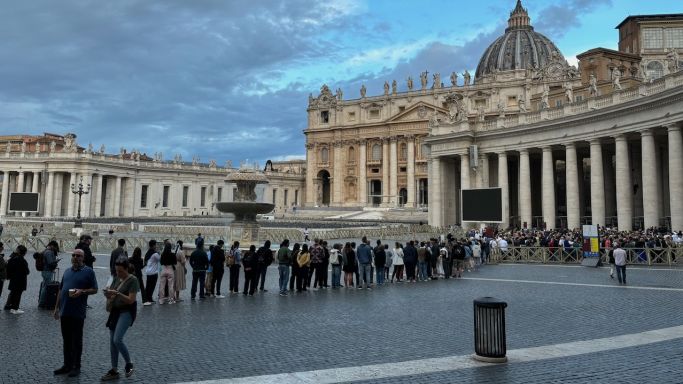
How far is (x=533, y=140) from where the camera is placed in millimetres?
30859

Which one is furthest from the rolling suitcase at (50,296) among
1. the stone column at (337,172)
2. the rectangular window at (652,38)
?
the stone column at (337,172)

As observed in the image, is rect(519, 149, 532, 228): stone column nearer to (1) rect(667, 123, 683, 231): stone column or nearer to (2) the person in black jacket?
(1) rect(667, 123, 683, 231): stone column

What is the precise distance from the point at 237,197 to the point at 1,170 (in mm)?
49628

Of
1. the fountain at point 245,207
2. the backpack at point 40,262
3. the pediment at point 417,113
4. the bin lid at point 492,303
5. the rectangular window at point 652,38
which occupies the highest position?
the rectangular window at point 652,38

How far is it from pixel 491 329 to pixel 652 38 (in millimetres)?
61051

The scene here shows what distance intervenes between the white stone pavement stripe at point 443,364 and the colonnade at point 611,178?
1817 cm

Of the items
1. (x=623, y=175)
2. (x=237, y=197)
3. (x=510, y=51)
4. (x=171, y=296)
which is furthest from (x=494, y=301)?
(x=510, y=51)

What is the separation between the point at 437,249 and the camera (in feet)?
56.1

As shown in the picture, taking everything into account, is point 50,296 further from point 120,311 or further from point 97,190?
point 97,190

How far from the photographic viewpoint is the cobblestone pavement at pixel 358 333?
638 centimetres

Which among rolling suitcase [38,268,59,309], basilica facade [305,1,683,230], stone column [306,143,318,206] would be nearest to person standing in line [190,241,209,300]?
rolling suitcase [38,268,59,309]

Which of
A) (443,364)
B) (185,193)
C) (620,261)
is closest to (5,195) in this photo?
(185,193)

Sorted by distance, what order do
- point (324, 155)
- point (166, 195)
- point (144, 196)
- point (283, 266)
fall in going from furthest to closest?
1. point (324, 155)
2. point (166, 195)
3. point (144, 196)
4. point (283, 266)

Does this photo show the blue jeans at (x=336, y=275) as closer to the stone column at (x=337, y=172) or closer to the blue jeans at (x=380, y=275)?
the blue jeans at (x=380, y=275)
